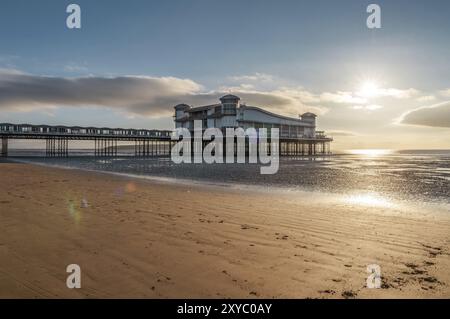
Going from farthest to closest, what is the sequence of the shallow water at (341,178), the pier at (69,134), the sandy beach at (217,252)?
1. the pier at (69,134)
2. the shallow water at (341,178)
3. the sandy beach at (217,252)

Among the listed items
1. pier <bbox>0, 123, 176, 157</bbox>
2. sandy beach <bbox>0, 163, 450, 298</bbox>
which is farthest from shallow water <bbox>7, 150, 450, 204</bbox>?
pier <bbox>0, 123, 176, 157</bbox>

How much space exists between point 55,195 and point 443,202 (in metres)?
11.8

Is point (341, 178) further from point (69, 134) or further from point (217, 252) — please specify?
point (69, 134)

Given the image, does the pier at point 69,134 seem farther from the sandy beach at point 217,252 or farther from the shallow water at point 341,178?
the sandy beach at point 217,252

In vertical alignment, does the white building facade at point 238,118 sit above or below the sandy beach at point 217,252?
above

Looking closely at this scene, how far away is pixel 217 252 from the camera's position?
173 inches

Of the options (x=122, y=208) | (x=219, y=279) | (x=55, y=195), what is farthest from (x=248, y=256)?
(x=55, y=195)

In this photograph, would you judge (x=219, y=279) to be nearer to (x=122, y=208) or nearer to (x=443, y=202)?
(x=122, y=208)

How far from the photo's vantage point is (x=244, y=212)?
7.49 meters

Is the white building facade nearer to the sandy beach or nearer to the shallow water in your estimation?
the shallow water

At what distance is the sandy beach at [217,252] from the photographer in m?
3.25

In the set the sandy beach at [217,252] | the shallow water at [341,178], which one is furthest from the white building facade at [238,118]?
the sandy beach at [217,252]

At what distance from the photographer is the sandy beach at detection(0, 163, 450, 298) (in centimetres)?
325
